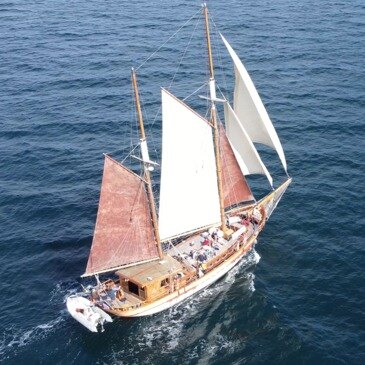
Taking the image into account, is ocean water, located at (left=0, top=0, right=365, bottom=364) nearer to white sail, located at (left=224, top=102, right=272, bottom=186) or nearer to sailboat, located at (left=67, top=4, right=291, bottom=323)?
sailboat, located at (left=67, top=4, right=291, bottom=323)

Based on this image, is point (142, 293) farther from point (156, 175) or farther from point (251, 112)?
point (156, 175)

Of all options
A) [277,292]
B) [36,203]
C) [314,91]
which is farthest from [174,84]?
[277,292]

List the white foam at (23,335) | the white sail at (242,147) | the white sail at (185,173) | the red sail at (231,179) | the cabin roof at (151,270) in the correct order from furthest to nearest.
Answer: the red sail at (231,179)
the white sail at (242,147)
the white sail at (185,173)
the cabin roof at (151,270)
the white foam at (23,335)

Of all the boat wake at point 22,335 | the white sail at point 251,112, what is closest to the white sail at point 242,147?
the white sail at point 251,112

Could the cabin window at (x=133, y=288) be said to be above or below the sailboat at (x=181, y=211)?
below

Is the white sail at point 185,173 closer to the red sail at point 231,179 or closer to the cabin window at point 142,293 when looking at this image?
the red sail at point 231,179

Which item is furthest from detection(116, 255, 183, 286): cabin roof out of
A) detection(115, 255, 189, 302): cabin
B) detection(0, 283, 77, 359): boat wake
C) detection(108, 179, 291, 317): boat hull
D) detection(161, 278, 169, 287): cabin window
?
detection(0, 283, 77, 359): boat wake
